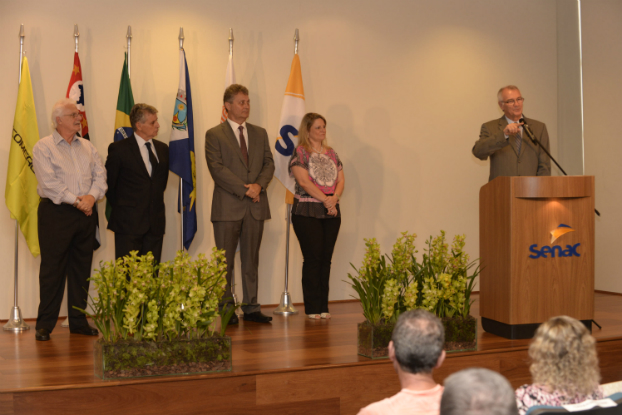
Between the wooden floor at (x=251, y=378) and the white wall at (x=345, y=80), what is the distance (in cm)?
171

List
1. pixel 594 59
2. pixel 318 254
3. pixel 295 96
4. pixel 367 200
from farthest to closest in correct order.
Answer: pixel 594 59 < pixel 367 200 < pixel 295 96 < pixel 318 254

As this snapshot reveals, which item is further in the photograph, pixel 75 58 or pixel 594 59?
pixel 594 59

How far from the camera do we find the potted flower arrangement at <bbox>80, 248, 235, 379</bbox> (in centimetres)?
297

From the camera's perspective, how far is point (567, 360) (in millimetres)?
1628

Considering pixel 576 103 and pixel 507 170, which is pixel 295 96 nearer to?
pixel 507 170

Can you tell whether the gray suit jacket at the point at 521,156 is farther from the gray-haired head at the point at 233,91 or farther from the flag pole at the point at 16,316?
the flag pole at the point at 16,316

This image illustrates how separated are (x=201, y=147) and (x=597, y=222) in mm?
4080

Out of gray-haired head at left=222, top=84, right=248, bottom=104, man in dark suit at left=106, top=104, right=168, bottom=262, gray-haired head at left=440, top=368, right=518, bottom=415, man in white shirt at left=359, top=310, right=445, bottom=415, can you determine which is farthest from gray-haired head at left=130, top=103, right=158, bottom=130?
gray-haired head at left=440, top=368, right=518, bottom=415

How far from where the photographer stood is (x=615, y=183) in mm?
6426

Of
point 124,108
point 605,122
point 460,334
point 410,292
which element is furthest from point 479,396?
point 605,122

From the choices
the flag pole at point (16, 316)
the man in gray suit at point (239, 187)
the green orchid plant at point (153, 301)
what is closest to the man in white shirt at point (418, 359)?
the green orchid plant at point (153, 301)


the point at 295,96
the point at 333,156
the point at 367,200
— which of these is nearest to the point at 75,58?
the point at 295,96

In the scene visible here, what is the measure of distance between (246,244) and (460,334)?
6.27 ft

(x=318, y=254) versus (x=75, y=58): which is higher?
(x=75, y=58)
